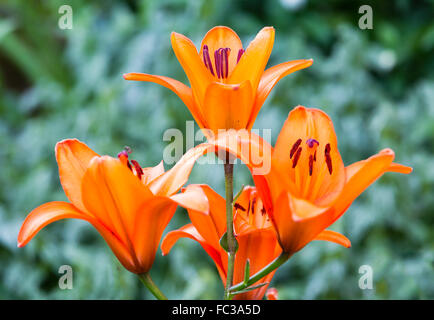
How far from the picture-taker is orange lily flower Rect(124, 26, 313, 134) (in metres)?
0.45

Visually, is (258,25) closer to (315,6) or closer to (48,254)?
(315,6)

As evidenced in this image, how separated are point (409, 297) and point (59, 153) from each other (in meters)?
0.96

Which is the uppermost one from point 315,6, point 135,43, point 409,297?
point 315,6

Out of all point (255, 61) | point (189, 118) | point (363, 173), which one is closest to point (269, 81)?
point (255, 61)

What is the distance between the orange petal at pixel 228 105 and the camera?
45 cm

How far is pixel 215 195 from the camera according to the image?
0.51m

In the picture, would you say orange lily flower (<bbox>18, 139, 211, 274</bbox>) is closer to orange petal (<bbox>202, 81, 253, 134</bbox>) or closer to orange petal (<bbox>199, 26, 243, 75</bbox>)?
orange petal (<bbox>202, 81, 253, 134</bbox>)

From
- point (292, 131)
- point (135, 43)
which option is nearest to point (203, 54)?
point (292, 131)

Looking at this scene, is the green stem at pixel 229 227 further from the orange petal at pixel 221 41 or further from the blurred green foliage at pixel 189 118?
the blurred green foliage at pixel 189 118

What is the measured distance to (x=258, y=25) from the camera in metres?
2.31

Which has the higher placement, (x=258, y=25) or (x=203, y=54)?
(x=258, y=25)

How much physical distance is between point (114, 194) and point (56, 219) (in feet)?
0.20

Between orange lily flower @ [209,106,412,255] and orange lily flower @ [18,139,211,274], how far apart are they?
7cm

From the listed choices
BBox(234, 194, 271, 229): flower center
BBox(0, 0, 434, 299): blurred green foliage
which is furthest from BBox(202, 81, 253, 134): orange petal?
BBox(0, 0, 434, 299): blurred green foliage
